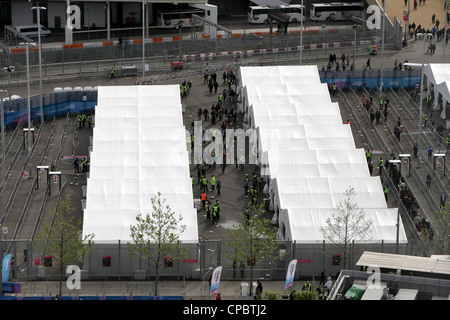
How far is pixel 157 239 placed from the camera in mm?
76438

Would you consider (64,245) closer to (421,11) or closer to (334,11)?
(421,11)

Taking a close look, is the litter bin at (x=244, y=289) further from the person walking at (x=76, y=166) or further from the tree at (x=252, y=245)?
the person walking at (x=76, y=166)

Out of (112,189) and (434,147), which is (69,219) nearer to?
(112,189)

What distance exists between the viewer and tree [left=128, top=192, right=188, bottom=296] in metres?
75.5

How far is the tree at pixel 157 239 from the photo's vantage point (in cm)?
7550

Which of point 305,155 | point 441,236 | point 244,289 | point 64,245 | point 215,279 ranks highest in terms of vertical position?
point 305,155

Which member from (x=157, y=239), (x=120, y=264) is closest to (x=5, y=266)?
(x=120, y=264)

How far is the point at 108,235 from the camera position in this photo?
78.9m

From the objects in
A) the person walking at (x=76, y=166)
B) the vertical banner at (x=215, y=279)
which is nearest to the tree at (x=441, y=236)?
the vertical banner at (x=215, y=279)

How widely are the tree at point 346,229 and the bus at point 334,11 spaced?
214 ft

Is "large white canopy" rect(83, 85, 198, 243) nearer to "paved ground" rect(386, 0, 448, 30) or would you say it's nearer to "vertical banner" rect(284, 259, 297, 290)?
"vertical banner" rect(284, 259, 297, 290)

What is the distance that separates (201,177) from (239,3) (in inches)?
2312

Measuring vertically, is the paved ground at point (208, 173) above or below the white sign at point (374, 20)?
below

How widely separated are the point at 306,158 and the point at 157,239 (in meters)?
17.9
